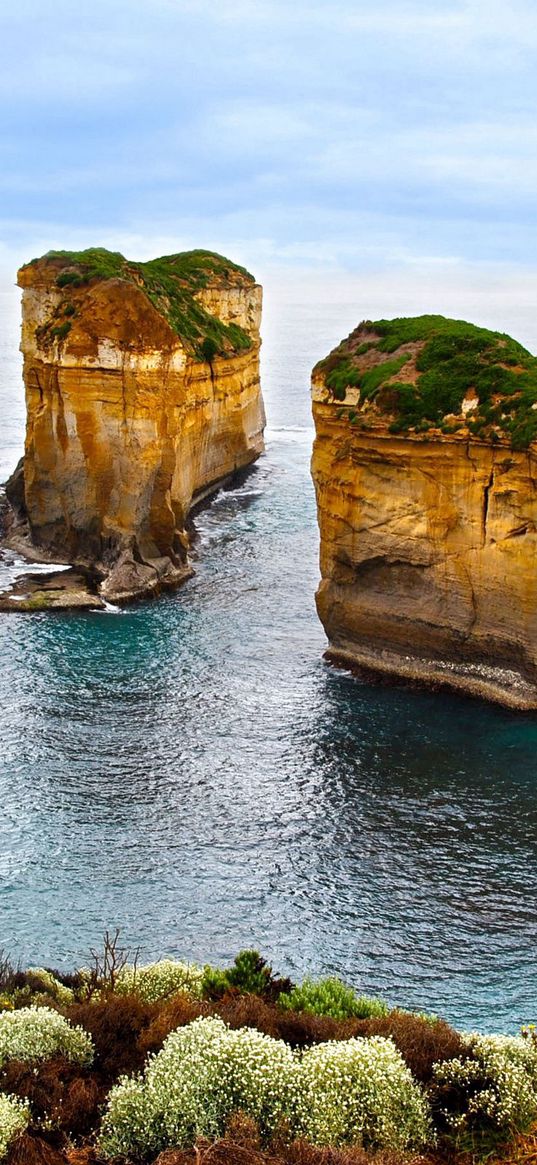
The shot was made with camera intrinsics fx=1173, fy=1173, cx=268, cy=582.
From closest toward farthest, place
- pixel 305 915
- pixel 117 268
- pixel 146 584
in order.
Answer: pixel 305 915
pixel 146 584
pixel 117 268

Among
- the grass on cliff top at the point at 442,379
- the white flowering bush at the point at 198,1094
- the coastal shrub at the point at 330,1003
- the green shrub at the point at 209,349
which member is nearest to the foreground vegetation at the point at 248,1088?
the white flowering bush at the point at 198,1094

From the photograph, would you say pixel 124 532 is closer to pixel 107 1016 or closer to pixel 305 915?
pixel 305 915

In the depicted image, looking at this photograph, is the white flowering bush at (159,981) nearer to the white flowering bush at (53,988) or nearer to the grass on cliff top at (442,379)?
the white flowering bush at (53,988)

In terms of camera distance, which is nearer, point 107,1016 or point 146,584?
point 107,1016

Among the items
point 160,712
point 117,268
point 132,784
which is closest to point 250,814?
point 132,784

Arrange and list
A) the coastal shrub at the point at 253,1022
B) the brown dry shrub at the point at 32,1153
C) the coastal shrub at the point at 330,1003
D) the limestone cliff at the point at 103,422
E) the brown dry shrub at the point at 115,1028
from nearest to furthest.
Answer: the brown dry shrub at the point at 32,1153, the brown dry shrub at the point at 115,1028, the coastal shrub at the point at 253,1022, the coastal shrub at the point at 330,1003, the limestone cliff at the point at 103,422

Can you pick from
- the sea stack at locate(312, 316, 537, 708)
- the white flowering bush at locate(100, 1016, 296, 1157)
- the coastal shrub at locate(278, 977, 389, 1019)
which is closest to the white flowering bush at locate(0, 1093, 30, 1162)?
the white flowering bush at locate(100, 1016, 296, 1157)
